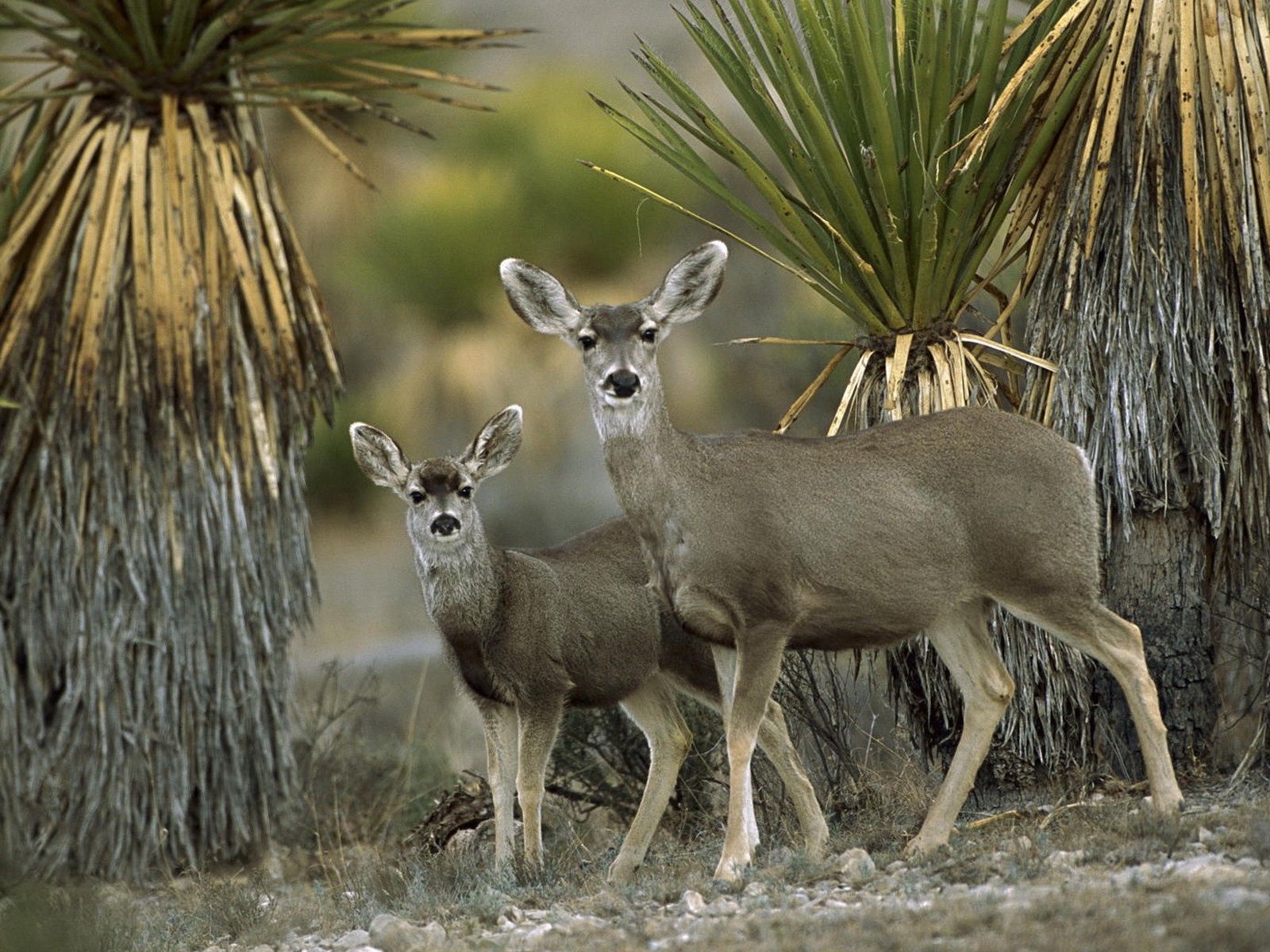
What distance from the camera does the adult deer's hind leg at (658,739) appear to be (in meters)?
8.20

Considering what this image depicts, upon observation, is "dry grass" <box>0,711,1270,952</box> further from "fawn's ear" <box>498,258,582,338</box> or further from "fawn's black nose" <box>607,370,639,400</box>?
"fawn's ear" <box>498,258,582,338</box>

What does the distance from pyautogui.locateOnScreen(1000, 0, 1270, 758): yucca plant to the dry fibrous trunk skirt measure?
5115 mm

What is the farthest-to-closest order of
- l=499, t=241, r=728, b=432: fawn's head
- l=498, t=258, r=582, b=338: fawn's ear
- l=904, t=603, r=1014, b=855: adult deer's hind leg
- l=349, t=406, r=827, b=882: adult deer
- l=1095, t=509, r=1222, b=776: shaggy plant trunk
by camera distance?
l=1095, t=509, r=1222, b=776: shaggy plant trunk
l=349, t=406, r=827, b=882: adult deer
l=498, t=258, r=582, b=338: fawn's ear
l=904, t=603, r=1014, b=855: adult deer's hind leg
l=499, t=241, r=728, b=432: fawn's head

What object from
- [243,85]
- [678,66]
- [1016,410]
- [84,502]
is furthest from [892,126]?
[678,66]

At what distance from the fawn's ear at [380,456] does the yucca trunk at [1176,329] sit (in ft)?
10.8

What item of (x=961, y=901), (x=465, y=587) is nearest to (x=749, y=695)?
(x=961, y=901)

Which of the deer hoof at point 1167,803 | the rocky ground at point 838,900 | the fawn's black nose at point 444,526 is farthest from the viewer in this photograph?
the fawn's black nose at point 444,526

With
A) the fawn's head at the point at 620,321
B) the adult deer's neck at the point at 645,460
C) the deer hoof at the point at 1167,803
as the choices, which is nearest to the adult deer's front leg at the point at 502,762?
the adult deer's neck at the point at 645,460

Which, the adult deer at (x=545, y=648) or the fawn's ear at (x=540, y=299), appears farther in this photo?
the adult deer at (x=545, y=648)

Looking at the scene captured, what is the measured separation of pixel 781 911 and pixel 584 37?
167ft

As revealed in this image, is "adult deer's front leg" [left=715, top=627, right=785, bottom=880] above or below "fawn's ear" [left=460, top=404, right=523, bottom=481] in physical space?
below

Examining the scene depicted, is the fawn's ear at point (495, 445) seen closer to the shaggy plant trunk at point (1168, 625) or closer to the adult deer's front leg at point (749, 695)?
the adult deer's front leg at point (749, 695)

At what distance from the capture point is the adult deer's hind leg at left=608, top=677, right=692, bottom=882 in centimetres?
820

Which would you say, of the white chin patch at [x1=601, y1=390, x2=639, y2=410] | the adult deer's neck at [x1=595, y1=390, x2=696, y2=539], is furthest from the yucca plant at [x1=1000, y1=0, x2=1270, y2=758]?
the white chin patch at [x1=601, y1=390, x2=639, y2=410]
